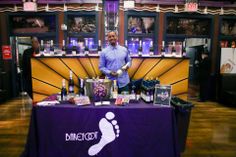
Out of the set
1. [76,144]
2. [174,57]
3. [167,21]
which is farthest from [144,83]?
[167,21]

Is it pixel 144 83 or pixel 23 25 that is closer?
pixel 144 83

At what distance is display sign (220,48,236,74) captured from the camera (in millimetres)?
6535

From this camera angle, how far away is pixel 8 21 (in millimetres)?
6820

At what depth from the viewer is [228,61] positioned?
259 inches

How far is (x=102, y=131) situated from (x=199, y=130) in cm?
248

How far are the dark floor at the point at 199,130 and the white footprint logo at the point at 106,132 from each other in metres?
1.27

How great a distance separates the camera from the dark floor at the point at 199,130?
3.29 metres

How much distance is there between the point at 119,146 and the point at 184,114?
0.91 m

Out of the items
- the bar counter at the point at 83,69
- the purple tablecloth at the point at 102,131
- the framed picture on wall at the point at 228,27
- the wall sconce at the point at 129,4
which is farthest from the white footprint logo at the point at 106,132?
the framed picture on wall at the point at 228,27

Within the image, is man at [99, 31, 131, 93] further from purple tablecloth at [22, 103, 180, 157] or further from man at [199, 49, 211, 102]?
man at [199, 49, 211, 102]

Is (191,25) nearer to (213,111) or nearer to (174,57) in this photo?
(174,57)

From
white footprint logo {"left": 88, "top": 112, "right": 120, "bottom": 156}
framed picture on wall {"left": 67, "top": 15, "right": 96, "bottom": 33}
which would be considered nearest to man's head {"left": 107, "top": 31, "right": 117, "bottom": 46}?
white footprint logo {"left": 88, "top": 112, "right": 120, "bottom": 156}

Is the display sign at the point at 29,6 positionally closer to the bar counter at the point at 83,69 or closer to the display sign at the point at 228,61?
the bar counter at the point at 83,69

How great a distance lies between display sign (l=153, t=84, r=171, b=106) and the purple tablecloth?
0.25 feet
